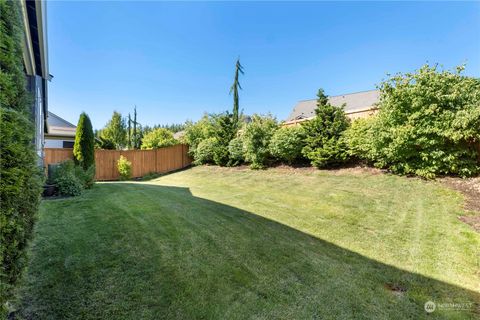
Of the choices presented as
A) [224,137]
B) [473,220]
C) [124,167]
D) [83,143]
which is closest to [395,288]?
[473,220]

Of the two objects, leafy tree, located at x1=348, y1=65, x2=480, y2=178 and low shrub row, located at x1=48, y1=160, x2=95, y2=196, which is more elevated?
leafy tree, located at x1=348, y1=65, x2=480, y2=178

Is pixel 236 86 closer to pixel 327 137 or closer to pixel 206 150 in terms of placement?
pixel 206 150

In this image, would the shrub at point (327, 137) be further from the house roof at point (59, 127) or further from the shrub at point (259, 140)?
the house roof at point (59, 127)

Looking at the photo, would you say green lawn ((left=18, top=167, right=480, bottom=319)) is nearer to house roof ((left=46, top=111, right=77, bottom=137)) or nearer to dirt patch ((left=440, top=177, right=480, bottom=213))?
dirt patch ((left=440, top=177, right=480, bottom=213))

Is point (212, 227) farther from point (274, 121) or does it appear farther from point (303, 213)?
point (274, 121)

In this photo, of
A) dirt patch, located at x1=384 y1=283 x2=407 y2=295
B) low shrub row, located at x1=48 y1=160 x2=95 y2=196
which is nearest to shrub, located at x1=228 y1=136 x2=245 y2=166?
low shrub row, located at x1=48 y1=160 x2=95 y2=196

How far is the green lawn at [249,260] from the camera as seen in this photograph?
2.14 m

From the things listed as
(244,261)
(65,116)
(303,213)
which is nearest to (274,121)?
(303,213)

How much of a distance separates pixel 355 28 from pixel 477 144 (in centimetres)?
583

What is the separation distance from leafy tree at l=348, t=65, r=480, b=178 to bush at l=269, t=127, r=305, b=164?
2969 mm

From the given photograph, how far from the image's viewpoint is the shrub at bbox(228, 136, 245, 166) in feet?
42.6

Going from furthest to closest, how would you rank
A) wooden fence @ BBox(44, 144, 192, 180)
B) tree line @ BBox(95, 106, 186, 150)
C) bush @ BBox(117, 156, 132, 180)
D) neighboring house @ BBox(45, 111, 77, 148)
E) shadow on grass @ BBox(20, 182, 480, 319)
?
tree line @ BBox(95, 106, 186, 150) → neighboring house @ BBox(45, 111, 77, 148) → bush @ BBox(117, 156, 132, 180) → wooden fence @ BBox(44, 144, 192, 180) → shadow on grass @ BBox(20, 182, 480, 319)

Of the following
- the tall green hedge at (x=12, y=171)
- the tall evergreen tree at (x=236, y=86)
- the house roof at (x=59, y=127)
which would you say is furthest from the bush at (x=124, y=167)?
the tall green hedge at (x=12, y=171)

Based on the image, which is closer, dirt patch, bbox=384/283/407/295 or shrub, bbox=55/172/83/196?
dirt patch, bbox=384/283/407/295
